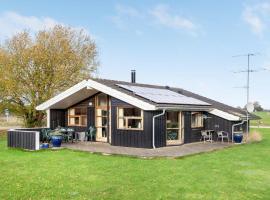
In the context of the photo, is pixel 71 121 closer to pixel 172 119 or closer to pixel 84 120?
pixel 84 120

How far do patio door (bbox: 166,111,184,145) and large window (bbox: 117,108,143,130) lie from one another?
193 centimetres

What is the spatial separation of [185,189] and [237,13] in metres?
13.8

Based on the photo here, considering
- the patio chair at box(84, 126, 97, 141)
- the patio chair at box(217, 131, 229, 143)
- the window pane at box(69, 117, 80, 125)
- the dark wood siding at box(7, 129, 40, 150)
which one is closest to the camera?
the dark wood siding at box(7, 129, 40, 150)

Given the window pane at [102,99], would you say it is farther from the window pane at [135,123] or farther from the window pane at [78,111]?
the window pane at [135,123]

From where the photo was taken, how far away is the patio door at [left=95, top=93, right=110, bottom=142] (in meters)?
19.9

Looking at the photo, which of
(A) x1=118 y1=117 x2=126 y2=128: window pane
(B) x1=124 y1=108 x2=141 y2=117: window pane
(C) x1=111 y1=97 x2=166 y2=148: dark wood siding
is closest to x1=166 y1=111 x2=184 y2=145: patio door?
(C) x1=111 y1=97 x2=166 y2=148: dark wood siding

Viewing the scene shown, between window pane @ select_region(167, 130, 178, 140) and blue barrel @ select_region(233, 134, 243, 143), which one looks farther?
blue barrel @ select_region(233, 134, 243, 143)

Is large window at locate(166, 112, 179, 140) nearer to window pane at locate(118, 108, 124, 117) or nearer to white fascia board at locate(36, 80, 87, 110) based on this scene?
window pane at locate(118, 108, 124, 117)

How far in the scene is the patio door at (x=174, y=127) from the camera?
18.8 meters

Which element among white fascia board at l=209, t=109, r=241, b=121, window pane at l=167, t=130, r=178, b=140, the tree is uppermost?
the tree

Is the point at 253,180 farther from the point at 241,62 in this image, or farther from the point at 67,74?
the point at 67,74

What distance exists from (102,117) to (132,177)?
32.5 ft

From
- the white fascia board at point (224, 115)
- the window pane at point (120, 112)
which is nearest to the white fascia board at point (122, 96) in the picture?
the window pane at point (120, 112)

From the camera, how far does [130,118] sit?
698 inches
